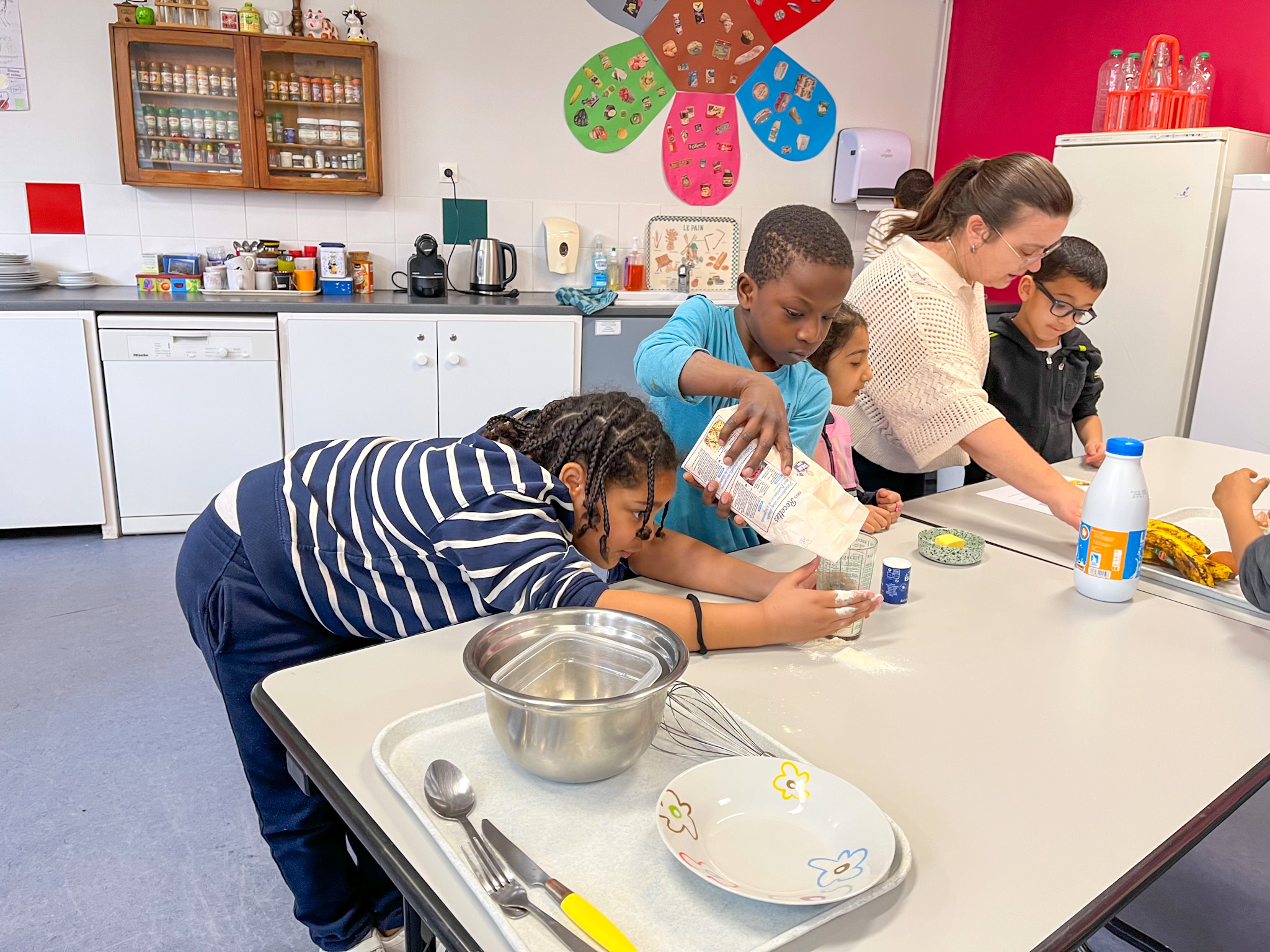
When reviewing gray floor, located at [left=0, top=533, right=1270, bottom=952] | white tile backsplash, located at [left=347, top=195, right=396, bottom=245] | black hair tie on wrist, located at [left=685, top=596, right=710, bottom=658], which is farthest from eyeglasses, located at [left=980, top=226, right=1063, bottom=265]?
white tile backsplash, located at [left=347, top=195, right=396, bottom=245]

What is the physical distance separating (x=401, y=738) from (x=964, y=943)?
1.68 ft

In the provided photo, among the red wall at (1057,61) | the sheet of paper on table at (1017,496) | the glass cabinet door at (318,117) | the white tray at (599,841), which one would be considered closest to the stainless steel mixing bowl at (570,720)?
the white tray at (599,841)

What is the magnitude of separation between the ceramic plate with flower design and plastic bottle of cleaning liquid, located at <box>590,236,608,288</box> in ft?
11.4

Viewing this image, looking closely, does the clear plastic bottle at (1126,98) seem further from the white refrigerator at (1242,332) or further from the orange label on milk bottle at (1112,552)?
the orange label on milk bottle at (1112,552)

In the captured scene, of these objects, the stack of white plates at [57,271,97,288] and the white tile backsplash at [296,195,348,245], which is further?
the white tile backsplash at [296,195,348,245]

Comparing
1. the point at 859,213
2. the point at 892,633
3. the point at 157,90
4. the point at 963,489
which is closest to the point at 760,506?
the point at 892,633

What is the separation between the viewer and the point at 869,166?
4.44m

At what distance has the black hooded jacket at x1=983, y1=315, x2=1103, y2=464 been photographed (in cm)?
227

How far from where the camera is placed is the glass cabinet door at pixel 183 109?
11.3 ft

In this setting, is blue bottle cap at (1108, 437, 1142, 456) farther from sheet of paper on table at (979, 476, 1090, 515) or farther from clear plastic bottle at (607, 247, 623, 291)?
clear plastic bottle at (607, 247, 623, 291)

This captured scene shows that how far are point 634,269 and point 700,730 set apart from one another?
3490mm

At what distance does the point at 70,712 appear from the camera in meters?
2.20

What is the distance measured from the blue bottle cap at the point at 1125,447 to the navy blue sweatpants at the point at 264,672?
110 cm

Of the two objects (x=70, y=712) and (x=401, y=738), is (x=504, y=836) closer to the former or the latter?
(x=401, y=738)
